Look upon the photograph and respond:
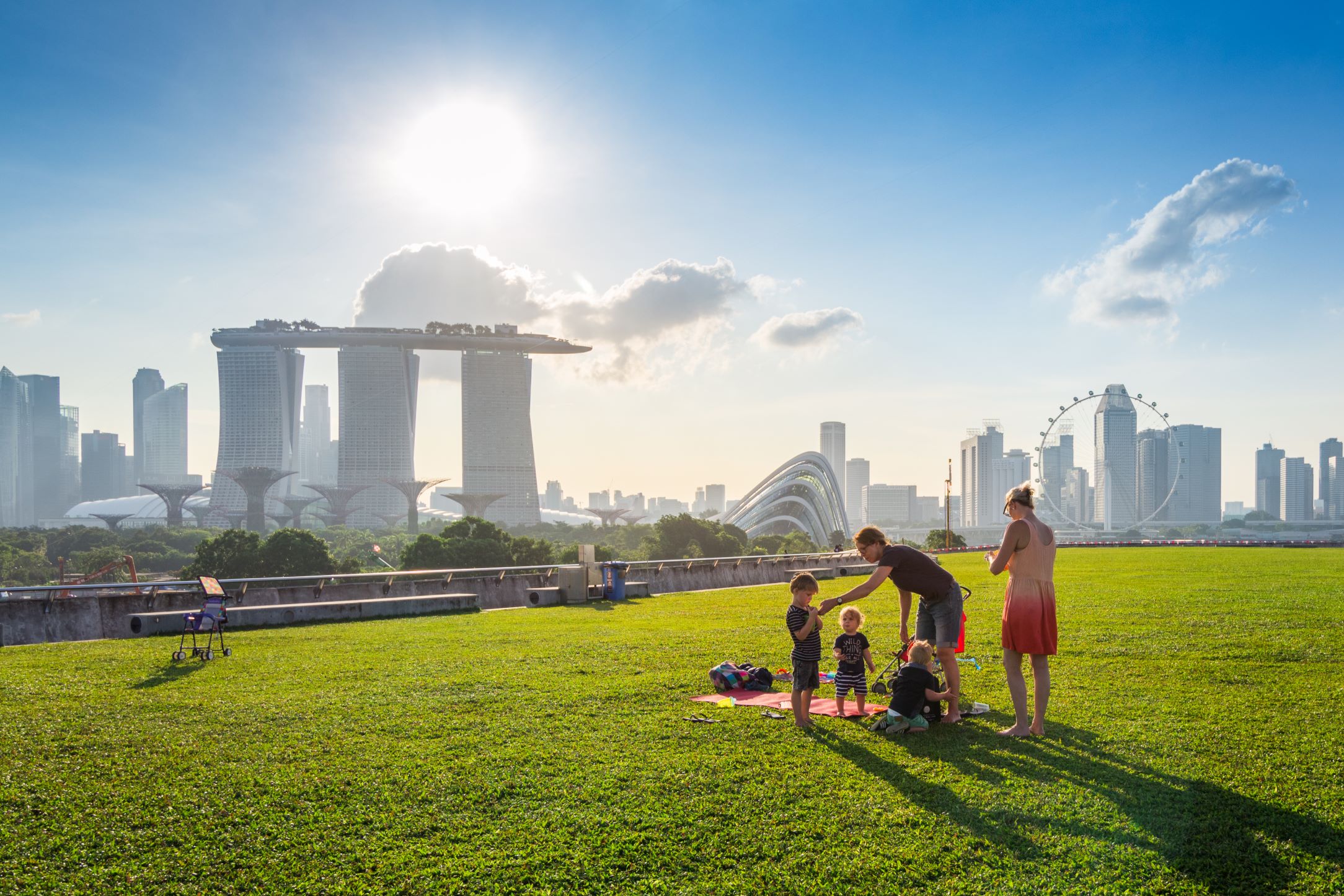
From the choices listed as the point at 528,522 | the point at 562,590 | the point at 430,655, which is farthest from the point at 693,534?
the point at 528,522

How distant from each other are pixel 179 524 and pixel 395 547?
47367 mm

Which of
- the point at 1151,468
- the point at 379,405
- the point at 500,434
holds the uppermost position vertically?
the point at 379,405

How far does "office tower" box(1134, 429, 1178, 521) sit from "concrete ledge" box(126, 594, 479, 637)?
135 metres

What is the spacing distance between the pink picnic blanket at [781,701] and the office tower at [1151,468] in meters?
140

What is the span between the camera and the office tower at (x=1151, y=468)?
431 ft

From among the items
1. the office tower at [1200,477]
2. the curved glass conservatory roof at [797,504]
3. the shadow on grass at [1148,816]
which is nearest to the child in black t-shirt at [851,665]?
the shadow on grass at [1148,816]

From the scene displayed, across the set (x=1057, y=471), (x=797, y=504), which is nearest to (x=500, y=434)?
(x=797, y=504)

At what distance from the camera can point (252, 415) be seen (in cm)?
14975

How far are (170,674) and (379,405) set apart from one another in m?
167

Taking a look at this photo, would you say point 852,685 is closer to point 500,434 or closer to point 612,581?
point 612,581

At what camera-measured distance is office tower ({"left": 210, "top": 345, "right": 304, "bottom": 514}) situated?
14675cm

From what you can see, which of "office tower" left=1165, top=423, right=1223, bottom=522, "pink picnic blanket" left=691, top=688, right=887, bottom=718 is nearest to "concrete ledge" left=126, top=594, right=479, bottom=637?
"pink picnic blanket" left=691, top=688, right=887, bottom=718

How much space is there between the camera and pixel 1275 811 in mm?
4855

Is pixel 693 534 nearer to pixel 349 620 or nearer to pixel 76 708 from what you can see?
→ pixel 349 620
